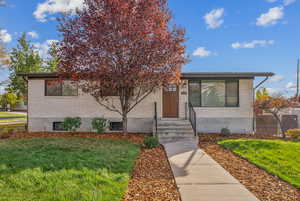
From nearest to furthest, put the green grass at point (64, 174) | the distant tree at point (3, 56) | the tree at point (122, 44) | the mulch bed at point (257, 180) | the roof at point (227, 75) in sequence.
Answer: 1. the green grass at point (64, 174)
2. the mulch bed at point (257, 180)
3. the tree at point (122, 44)
4. the roof at point (227, 75)
5. the distant tree at point (3, 56)

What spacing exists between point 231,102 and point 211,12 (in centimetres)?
606

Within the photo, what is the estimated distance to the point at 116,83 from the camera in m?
7.96

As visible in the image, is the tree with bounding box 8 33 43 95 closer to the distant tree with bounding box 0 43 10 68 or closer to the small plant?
the distant tree with bounding box 0 43 10 68

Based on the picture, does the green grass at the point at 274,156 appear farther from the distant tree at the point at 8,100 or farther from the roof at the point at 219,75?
the distant tree at the point at 8,100

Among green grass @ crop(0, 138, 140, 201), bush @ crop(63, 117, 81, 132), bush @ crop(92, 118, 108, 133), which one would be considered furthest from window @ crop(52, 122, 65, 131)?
green grass @ crop(0, 138, 140, 201)

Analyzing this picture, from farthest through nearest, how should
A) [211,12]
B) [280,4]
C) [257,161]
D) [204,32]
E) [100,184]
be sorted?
[204,32] → [211,12] → [280,4] → [257,161] → [100,184]

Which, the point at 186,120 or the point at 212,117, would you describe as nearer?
the point at 186,120

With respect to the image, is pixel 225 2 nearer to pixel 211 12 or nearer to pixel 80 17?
pixel 211 12

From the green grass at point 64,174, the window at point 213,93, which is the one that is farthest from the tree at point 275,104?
the green grass at point 64,174

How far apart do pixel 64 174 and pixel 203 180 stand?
292 centimetres

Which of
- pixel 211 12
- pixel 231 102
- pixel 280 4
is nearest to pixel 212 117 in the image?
pixel 231 102

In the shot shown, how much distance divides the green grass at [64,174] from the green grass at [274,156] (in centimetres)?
342

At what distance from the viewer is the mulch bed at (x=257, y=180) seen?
11.4ft

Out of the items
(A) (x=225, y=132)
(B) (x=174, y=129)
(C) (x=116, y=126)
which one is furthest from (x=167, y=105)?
(A) (x=225, y=132)
